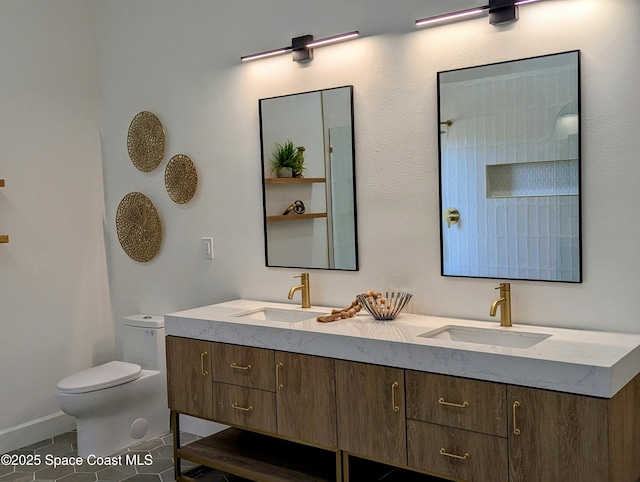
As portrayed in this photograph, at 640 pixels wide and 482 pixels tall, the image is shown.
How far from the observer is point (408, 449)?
231cm

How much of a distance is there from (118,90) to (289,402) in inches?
91.9

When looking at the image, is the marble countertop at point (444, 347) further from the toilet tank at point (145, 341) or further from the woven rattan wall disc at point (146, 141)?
the woven rattan wall disc at point (146, 141)

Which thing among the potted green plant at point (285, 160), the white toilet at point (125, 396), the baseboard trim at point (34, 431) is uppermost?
the potted green plant at point (285, 160)

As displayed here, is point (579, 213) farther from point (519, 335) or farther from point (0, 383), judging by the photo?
point (0, 383)

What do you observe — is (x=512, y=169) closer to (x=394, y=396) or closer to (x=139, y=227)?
(x=394, y=396)

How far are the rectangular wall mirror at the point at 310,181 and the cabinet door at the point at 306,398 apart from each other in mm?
614

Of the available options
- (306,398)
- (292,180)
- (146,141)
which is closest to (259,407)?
(306,398)

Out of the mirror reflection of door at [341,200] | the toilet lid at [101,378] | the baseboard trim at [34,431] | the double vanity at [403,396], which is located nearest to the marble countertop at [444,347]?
the double vanity at [403,396]

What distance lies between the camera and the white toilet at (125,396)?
3318mm

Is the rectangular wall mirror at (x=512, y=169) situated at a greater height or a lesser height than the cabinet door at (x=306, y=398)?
greater

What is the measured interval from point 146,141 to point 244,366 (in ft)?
5.46

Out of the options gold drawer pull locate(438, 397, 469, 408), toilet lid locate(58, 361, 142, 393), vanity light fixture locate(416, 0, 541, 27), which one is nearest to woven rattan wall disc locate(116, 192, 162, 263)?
toilet lid locate(58, 361, 142, 393)

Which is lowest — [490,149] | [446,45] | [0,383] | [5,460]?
[5,460]

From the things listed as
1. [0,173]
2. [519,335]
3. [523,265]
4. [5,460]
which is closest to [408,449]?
[519,335]
